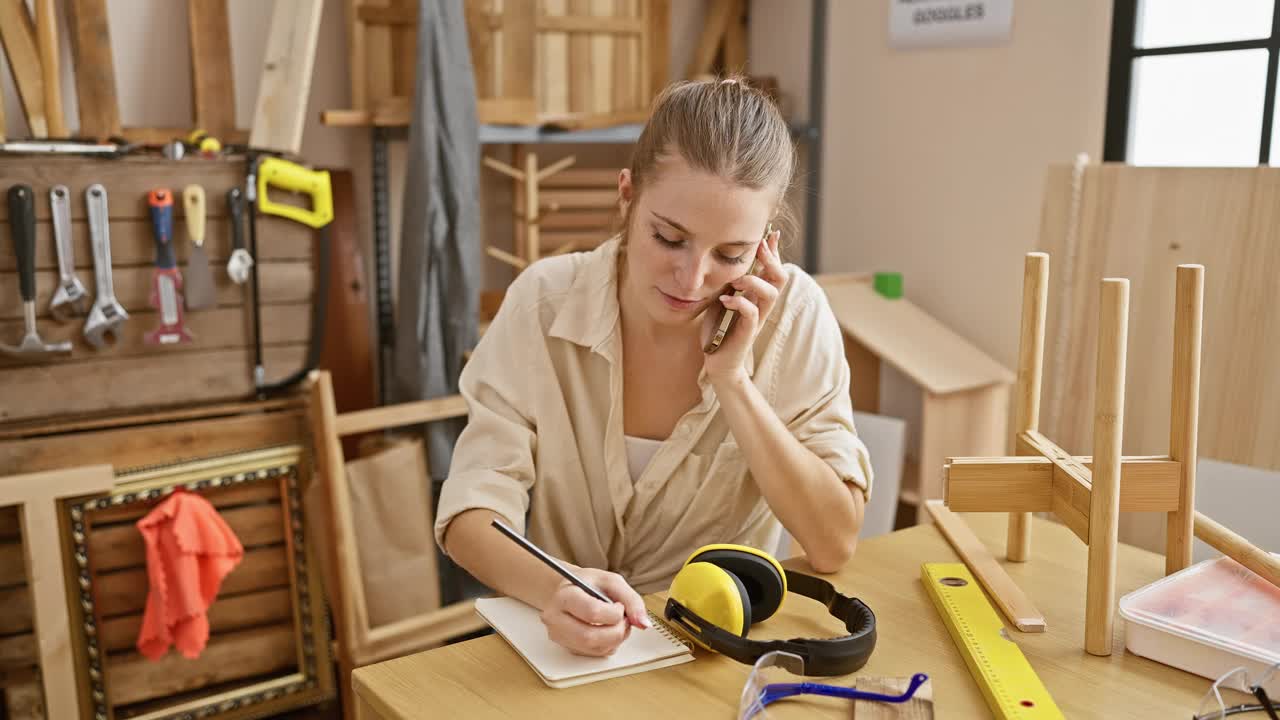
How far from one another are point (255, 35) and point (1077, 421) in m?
2.14

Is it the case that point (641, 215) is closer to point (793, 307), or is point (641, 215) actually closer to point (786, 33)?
point (793, 307)

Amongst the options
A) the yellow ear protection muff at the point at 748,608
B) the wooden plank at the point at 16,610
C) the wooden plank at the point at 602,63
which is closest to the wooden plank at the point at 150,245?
the wooden plank at the point at 16,610

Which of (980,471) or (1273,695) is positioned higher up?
(980,471)

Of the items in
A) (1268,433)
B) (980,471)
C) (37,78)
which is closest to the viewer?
(980,471)

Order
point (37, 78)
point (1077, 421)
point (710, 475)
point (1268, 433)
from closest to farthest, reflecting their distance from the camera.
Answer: point (710, 475), point (1268, 433), point (1077, 421), point (37, 78)

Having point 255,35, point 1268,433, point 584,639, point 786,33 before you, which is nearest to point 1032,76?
point 786,33

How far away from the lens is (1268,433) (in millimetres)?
1738

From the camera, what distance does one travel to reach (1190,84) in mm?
2551

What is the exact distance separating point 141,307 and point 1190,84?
2.44m

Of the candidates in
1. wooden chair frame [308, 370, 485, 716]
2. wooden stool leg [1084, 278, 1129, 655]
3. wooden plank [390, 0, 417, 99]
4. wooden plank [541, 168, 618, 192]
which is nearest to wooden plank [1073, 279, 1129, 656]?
wooden stool leg [1084, 278, 1129, 655]

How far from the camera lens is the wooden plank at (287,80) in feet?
7.78

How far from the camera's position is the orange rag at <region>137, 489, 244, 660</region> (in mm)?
2119

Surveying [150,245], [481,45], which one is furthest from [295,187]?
[481,45]

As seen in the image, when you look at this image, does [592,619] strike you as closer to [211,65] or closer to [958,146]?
[211,65]
